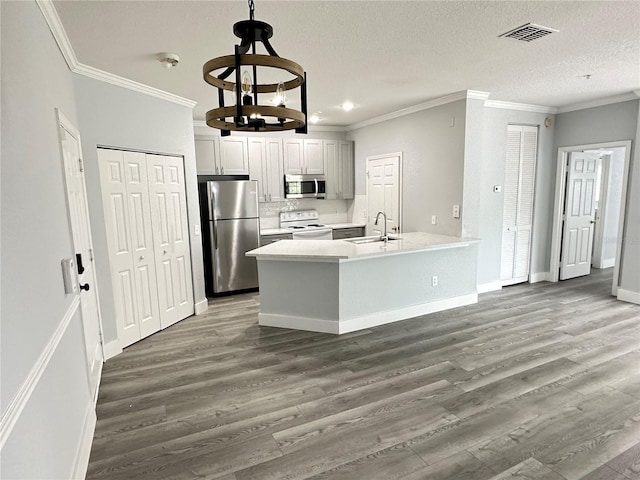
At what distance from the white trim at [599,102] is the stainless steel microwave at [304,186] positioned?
12.1 feet

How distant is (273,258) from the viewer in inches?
149

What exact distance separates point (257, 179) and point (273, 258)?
2.38m

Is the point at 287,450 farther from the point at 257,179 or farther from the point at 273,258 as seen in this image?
the point at 257,179

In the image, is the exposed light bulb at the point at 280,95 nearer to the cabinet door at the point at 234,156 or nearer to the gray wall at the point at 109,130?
the gray wall at the point at 109,130

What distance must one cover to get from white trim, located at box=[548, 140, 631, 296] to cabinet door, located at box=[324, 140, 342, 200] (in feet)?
10.9

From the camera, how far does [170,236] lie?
160 inches

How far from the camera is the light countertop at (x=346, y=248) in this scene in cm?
365

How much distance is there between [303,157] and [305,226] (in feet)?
3.80

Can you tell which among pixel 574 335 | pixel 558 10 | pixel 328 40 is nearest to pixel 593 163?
pixel 574 335

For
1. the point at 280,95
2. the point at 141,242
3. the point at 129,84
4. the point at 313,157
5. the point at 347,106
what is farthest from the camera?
the point at 313,157

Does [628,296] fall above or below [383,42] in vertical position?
below

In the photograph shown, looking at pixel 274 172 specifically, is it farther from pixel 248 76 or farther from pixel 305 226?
pixel 248 76

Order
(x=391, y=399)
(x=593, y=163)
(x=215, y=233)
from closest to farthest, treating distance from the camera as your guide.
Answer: (x=391, y=399) → (x=215, y=233) → (x=593, y=163)

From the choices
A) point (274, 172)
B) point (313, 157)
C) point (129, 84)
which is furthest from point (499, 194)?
point (129, 84)
